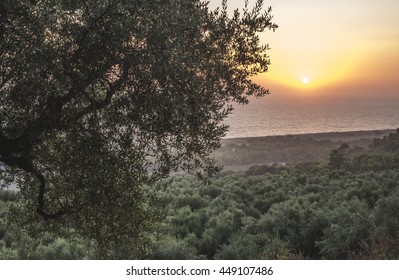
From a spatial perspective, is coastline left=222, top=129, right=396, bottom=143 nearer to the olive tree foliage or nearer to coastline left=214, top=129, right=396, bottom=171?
coastline left=214, top=129, right=396, bottom=171

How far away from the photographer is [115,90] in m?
8.19

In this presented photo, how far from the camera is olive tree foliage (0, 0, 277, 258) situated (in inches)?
283

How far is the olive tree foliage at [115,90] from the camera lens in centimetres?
720

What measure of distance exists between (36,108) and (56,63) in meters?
1.50

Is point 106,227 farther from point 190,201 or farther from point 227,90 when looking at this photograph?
point 190,201

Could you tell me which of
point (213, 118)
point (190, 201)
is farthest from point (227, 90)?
point (190, 201)

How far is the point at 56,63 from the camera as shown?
7402 mm
